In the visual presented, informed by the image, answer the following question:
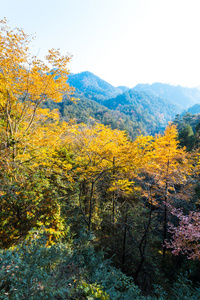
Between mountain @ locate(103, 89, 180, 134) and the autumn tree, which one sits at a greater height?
mountain @ locate(103, 89, 180, 134)

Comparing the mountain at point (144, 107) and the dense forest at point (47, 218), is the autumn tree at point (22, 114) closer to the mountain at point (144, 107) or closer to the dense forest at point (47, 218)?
the dense forest at point (47, 218)

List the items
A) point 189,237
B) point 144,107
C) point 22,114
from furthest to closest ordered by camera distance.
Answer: point 144,107
point 22,114
point 189,237

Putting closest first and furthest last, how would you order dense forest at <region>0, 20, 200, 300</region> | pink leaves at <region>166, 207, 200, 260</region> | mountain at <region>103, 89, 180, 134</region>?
dense forest at <region>0, 20, 200, 300</region> < pink leaves at <region>166, 207, 200, 260</region> < mountain at <region>103, 89, 180, 134</region>

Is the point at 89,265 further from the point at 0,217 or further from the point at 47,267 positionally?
the point at 0,217

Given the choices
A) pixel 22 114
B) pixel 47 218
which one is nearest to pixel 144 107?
pixel 22 114

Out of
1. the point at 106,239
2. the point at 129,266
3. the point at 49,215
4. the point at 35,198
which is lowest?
the point at 129,266

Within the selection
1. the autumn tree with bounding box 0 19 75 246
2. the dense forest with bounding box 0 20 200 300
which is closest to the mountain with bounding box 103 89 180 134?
the dense forest with bounding box 0 20 200 300

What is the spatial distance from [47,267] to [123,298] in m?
2.22

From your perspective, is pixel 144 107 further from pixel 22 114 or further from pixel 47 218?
pixel 47 218

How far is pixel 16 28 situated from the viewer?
3.97 m

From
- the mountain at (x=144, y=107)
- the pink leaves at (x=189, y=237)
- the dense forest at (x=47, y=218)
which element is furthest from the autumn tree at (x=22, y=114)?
the mountain at (x=144, y=107)

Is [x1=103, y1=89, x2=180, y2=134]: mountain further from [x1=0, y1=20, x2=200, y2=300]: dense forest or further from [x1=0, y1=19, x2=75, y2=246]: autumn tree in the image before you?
[x1=0, y1=19, x2=75, y2=246]: autumn tree

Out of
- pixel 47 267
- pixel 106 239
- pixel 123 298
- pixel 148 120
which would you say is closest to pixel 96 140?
pixel 47 267

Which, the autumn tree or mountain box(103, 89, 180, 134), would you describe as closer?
the autumn tree
